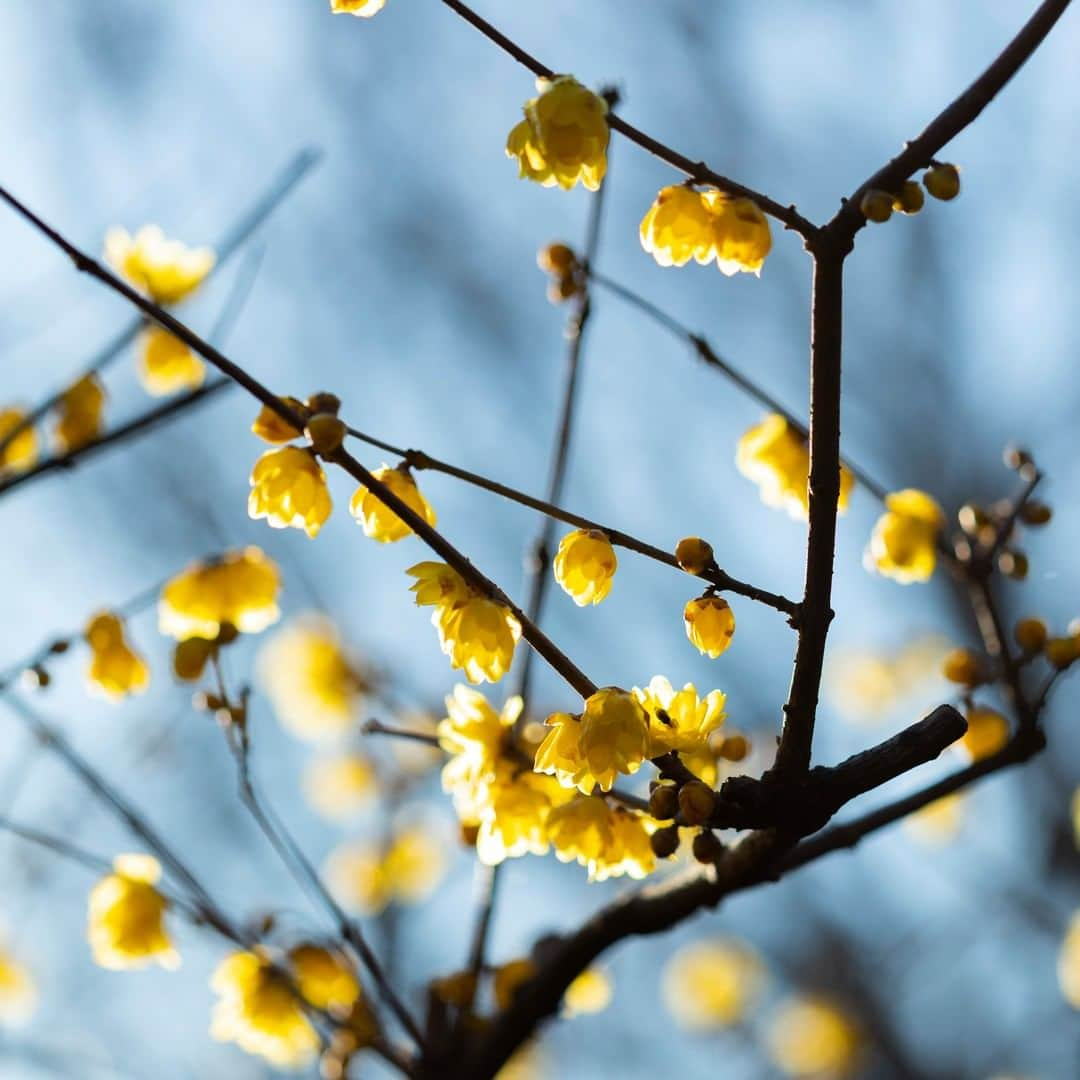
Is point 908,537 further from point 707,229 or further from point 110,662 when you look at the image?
point 110,662

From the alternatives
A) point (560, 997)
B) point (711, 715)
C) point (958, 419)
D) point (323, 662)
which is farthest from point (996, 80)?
point (958, 419)

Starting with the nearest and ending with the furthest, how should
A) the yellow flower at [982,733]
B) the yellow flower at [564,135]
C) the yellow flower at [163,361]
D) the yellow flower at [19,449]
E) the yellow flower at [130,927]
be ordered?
1. the yellow flower at [564,135]
2. the yellow flower at [982,733]
3. the yellow flower at [130,927]
4. the yellow flower at [19,449]
5. the yellow flower at [163,361]

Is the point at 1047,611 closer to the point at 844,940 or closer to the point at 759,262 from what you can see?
the point at 844,940

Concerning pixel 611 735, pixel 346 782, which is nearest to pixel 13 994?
pixel 346 782

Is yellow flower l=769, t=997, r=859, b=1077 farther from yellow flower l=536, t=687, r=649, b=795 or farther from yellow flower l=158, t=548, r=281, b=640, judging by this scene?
yellow flower l=536, t=687, r=649, b=795

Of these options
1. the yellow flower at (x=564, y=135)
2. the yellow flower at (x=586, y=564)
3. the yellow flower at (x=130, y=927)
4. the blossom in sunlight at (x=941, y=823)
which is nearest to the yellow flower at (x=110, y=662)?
the yellow flower at (x=130, y=927)

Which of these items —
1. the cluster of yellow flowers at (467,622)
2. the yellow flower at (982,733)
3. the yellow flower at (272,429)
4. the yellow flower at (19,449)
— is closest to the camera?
the cluster of yellow flowers at (467,622)

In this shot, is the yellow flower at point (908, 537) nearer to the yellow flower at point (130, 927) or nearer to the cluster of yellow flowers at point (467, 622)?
the cluster of yellow flowers at point (467, 622)
